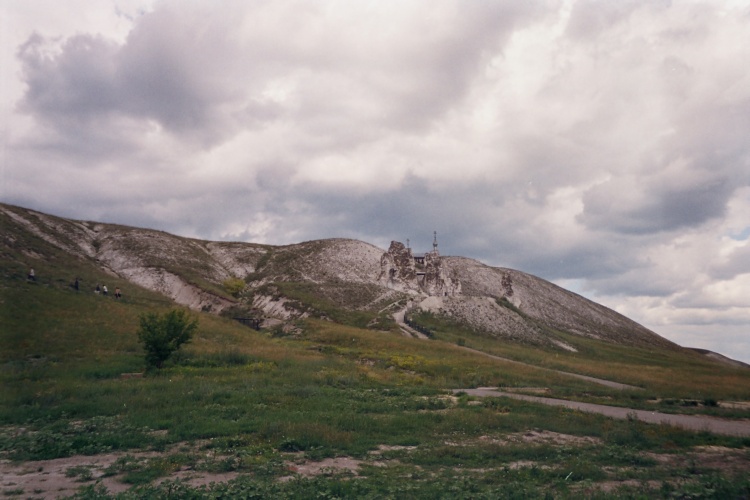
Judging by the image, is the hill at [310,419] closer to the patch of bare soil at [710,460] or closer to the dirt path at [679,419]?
the patch of bare soil at [710,460]

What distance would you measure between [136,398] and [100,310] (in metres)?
26.6

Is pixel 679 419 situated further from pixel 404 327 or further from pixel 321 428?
pixel 404 327

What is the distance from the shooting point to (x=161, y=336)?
27375mm

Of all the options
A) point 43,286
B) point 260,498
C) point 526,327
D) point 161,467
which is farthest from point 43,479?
point 526,327

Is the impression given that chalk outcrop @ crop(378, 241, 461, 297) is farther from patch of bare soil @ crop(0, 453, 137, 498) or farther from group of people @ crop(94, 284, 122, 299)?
patch of bare soil @ crop(0, 453, 137, 498)

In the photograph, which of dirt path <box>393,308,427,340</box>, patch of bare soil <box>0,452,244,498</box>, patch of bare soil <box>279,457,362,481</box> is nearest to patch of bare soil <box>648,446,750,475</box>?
patch of bare soil <box>279,457,362,481</box>

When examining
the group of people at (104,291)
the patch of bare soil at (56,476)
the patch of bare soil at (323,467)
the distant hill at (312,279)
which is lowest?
the patch of bare soil at (56,476)

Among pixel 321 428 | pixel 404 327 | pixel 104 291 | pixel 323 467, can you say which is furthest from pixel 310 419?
pixel 404 327

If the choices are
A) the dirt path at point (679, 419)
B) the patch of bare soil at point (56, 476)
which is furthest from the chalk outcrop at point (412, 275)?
the patch of bare soil at point (56, 476)

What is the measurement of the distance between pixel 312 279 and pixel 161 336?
62.8 meters

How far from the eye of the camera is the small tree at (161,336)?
1070 inches

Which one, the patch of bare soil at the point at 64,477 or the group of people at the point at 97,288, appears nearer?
the patch of bare soil at the point at 64,477

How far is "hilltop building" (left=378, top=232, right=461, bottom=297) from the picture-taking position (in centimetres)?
9300

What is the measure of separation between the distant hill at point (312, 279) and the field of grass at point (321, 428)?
3210 centimetres
